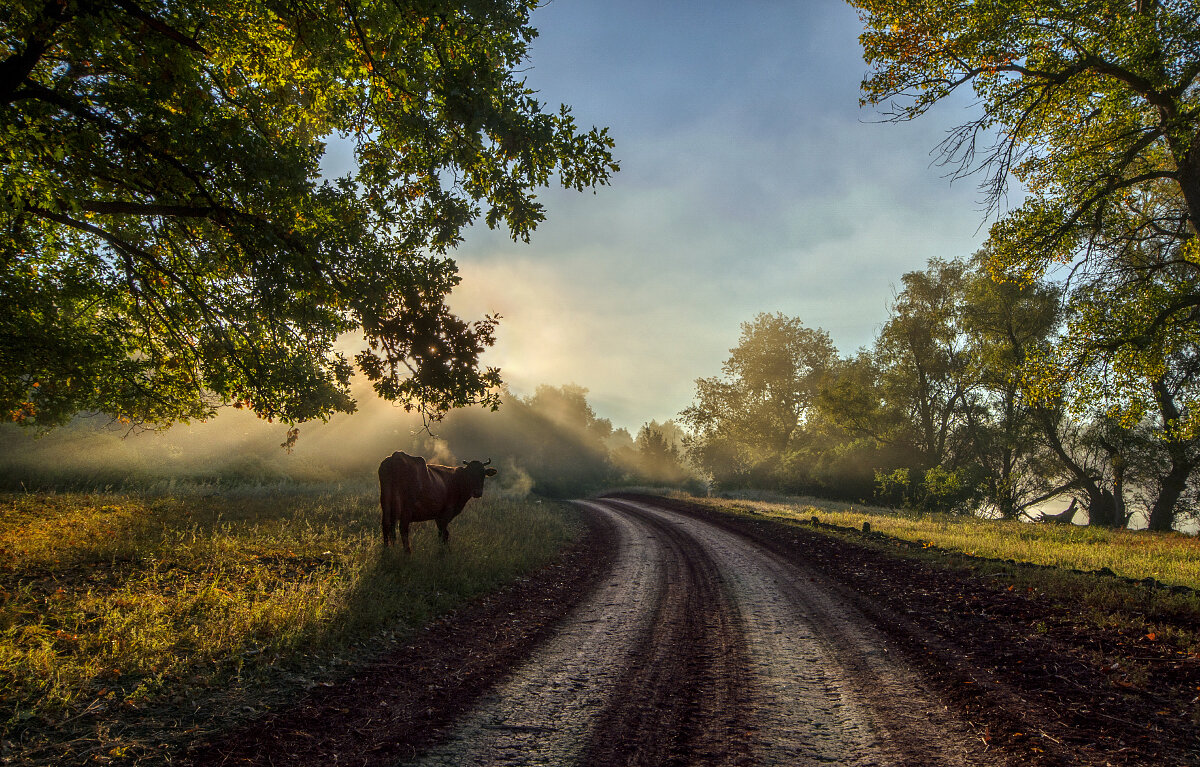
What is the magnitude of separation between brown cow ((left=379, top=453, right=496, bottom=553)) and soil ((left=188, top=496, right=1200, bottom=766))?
344cm

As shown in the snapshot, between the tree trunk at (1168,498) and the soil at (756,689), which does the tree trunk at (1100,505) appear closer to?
the tree trunk at (1168,498)

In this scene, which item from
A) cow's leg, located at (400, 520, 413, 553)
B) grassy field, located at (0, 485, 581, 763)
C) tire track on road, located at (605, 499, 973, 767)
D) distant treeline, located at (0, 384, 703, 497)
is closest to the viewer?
tire track on road, located at (605, 499, 973, 767)

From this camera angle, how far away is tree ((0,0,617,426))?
655 cm

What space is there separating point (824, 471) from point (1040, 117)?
30.7 metres

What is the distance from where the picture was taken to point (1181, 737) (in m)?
3.91

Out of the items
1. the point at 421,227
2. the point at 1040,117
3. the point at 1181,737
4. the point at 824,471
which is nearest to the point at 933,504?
the point at 824,471

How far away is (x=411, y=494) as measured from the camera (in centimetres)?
1077

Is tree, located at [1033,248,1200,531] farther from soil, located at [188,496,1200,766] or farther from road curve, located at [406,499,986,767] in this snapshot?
road curve, located at [406,499,986,767]

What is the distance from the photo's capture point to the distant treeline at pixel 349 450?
2034 cm

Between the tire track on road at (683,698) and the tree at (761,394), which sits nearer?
the tire track on road at (683,698)

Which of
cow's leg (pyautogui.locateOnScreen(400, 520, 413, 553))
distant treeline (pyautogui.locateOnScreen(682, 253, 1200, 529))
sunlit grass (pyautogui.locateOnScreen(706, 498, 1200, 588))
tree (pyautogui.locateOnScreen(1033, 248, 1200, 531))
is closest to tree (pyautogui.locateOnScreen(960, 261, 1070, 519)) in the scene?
distant treeline (pyautogui.locateOnScreen(682, 253, 1200, 529))

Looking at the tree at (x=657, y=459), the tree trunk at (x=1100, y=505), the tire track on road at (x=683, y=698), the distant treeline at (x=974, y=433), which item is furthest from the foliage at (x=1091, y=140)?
the tree at (x=657, y=459)

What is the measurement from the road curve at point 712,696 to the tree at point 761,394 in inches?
1791

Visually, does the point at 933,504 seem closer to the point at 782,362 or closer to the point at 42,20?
the point at 782,362
